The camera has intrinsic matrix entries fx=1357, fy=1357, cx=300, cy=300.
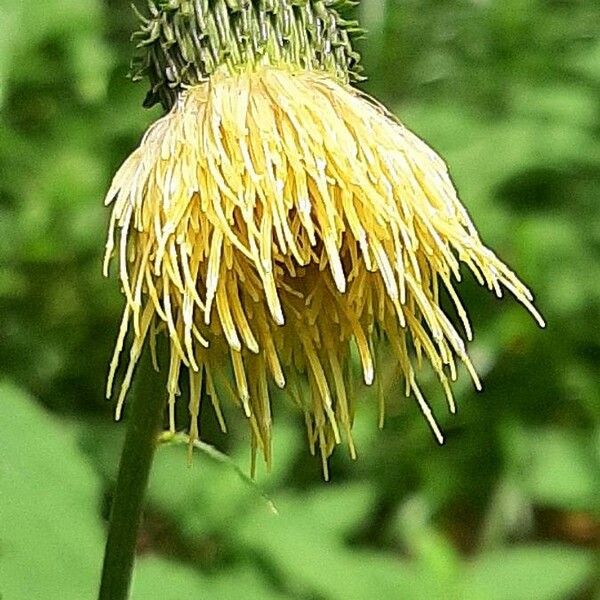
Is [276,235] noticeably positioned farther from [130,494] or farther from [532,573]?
[532,573]

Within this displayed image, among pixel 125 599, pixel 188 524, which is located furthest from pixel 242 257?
pixel 188 524

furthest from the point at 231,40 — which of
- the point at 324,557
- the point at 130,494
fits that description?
the point at 324,557

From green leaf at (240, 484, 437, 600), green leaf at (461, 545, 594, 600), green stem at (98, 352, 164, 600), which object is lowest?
green leaf at (461, 545, 594, 600)

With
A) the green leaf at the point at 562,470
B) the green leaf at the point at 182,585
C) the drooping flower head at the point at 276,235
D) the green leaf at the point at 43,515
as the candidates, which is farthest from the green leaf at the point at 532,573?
the drooping flower head at the point at 276,235

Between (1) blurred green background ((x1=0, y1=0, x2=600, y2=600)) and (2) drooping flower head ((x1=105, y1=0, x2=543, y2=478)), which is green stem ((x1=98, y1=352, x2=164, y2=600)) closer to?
(2) drooping flower head ((x1=105, y1=0, x2=543, y2=478))

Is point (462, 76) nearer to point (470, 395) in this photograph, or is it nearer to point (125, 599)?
point (470, 395)

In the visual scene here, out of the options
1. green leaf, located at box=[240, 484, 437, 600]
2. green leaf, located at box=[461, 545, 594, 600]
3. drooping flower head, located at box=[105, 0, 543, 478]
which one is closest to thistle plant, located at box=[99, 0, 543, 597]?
drooping flower head, located at box=[105, 0, 543, 478]
